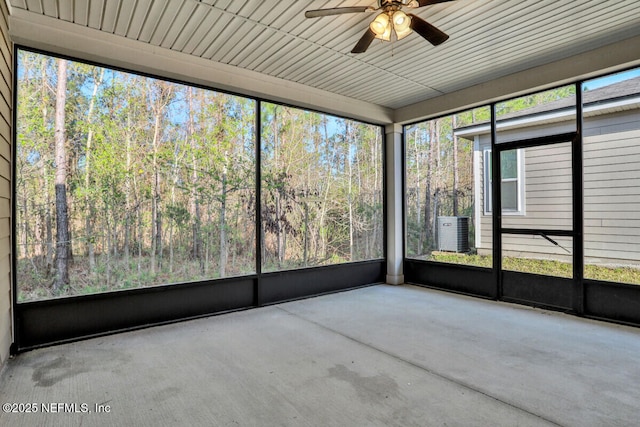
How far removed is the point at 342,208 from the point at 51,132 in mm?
3829

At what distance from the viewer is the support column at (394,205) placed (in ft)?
19.4

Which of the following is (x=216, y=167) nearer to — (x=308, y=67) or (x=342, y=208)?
(x=308, y=67)

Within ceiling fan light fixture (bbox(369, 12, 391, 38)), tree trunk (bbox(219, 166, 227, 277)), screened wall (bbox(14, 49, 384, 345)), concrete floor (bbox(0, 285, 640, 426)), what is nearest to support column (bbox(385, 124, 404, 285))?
screened wall (bbox(14, 49, 384, 345))

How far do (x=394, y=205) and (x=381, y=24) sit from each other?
11.9ft

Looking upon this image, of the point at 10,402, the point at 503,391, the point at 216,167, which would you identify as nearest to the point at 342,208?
the point at 216,167

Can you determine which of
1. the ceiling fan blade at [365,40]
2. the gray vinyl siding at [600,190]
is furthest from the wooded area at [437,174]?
the ceiling fan blade at [365,40]

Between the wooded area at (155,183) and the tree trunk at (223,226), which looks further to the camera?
the tree trunk at (223,226)

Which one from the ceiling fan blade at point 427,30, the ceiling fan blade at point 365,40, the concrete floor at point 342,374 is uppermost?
the ceiling fan blade at point 365,40

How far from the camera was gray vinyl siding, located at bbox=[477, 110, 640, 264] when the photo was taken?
12.7ft

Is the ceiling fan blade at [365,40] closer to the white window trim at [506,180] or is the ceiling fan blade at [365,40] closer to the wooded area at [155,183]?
the wooded area at [155,183]

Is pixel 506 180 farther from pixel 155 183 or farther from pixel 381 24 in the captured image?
pixel 155 183

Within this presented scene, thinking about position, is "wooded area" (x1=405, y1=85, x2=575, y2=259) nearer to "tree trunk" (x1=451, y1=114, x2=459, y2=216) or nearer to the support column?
"tree trunk" (x1=451, y1=114, x2=459, y2=216)

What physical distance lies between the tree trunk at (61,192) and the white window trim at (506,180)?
16.9 feet

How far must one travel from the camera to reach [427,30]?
272 cm
